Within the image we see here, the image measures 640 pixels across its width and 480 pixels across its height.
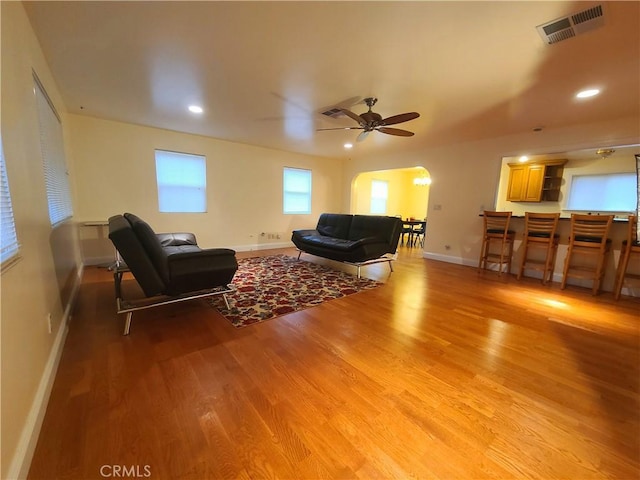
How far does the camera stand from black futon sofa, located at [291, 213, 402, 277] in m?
4.02

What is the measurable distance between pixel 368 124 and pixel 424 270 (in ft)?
8.91

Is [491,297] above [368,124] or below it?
below

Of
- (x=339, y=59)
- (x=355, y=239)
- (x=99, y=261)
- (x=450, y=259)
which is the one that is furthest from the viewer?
(x=450, y=259)

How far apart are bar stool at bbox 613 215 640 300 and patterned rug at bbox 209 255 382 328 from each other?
10.1 feet

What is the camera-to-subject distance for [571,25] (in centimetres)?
176

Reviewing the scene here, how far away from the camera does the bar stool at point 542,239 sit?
151 inches

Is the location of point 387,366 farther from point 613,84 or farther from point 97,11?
point 613,84

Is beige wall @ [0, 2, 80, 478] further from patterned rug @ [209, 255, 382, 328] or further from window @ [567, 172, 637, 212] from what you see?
window @ [567, 172, 637, 212]

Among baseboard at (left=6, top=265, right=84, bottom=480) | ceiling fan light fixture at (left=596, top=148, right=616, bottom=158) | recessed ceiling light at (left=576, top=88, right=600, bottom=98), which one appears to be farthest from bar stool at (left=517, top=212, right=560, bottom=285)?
baseboard at (left=6, top=265, right=84, bottom=480)

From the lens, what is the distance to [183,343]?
206 cm

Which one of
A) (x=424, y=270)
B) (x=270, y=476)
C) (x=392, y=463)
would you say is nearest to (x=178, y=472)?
(x=270, y=476)

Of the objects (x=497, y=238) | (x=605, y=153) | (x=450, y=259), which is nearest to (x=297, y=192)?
(x=450, y=259)

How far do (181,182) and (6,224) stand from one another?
13.3 ft

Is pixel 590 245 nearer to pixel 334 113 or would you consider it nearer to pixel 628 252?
pixel 628 252
